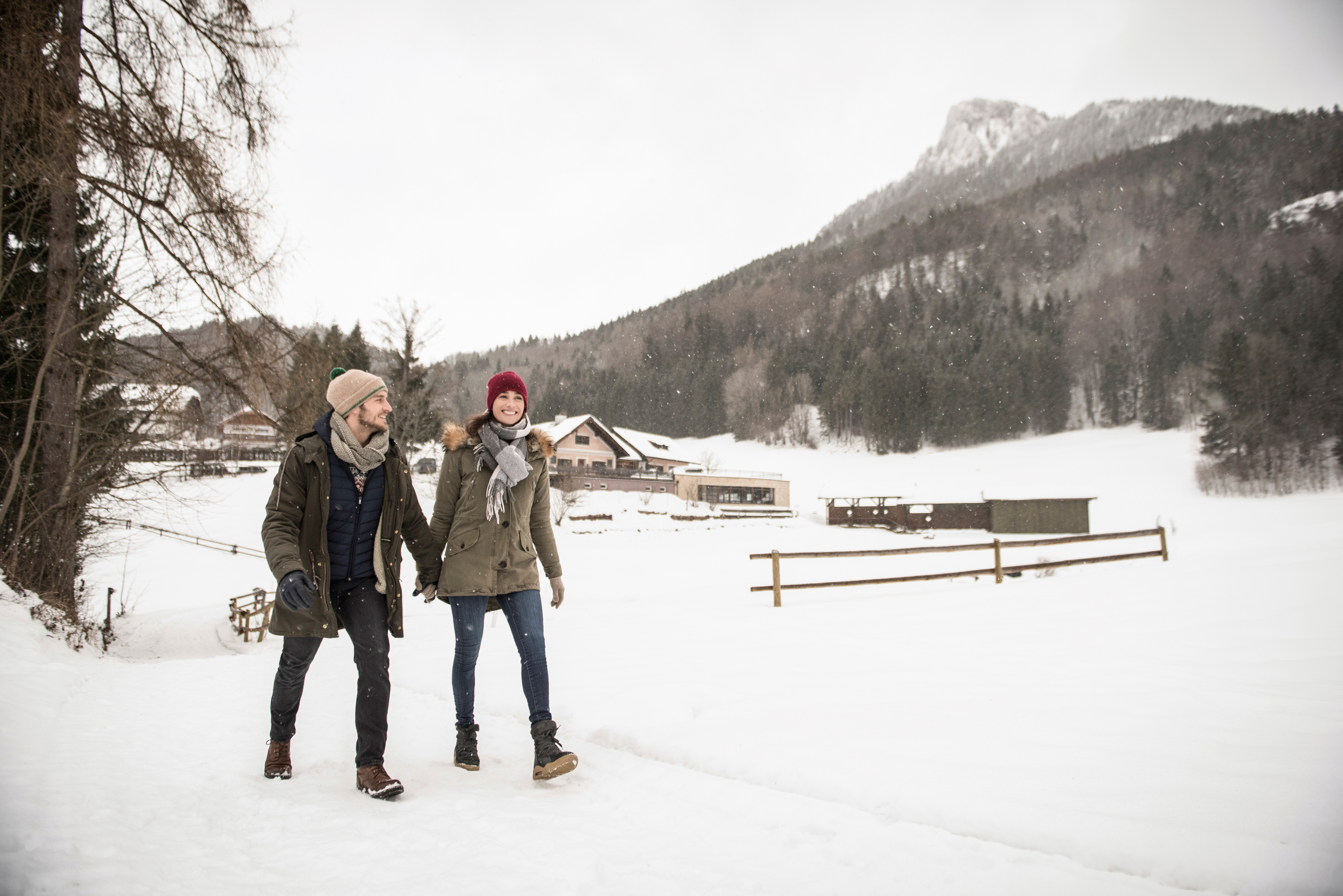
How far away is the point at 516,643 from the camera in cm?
309

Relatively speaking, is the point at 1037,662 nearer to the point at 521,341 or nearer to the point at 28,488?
the point at 28,488

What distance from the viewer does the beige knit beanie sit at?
2.86 metres

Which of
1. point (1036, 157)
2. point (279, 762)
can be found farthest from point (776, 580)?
point (1036, 157)

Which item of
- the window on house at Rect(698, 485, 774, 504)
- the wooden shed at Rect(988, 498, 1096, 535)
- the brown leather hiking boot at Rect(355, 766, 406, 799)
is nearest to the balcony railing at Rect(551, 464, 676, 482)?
the window on house at Rect(698, 485, 774, 504)

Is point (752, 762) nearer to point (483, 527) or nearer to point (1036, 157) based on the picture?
point (483, 527)

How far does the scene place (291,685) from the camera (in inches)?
112

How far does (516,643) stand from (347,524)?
39.1 inches

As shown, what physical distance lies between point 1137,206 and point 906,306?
4296 cm

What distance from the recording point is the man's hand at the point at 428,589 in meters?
3.11

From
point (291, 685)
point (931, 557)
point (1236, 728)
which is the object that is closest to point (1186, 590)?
point (1236, 728)

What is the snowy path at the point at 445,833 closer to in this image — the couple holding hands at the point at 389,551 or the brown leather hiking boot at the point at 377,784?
the brown leather hiking boot at the point at 377,784

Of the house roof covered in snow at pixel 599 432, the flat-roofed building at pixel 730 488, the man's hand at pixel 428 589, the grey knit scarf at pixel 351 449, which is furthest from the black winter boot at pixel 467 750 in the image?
the house roof covered in snow at pixel 599 432

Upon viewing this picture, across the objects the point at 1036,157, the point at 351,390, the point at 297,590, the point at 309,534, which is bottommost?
the point at 297,590

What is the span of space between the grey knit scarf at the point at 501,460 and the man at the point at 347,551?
399 mm
